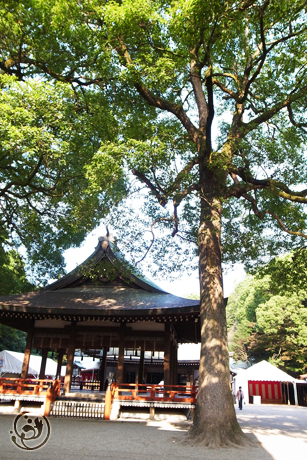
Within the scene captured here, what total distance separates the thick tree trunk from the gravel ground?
41 cm

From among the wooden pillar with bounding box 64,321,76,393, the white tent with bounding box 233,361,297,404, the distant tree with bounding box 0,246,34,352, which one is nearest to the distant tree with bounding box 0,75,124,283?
the distant tree with bounding box 0,246,34,352

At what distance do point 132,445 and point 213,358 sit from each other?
254 centimetres

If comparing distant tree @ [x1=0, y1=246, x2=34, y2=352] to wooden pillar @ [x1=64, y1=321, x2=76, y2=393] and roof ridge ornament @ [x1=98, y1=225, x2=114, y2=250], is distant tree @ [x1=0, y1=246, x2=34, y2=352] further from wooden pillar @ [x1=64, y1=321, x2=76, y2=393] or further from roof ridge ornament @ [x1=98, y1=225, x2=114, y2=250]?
wooden pillar @ [x1=64, y1=321, x2=76, y2=393]

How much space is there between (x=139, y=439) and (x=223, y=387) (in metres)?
2.33

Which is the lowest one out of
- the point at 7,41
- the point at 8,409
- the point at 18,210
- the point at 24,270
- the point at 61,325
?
the point at 8,409

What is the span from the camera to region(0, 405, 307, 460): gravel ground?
6.13m

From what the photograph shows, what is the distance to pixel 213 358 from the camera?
778cm

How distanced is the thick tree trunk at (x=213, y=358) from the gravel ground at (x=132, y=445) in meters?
0.41

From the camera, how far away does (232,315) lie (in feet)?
192

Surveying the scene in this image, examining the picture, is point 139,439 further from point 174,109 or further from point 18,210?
point 18,210

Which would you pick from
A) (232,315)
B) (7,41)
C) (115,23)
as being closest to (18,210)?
(7,41)

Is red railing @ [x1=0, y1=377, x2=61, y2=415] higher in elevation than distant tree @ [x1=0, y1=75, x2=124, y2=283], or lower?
→ lower

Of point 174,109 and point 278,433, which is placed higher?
point 174,109

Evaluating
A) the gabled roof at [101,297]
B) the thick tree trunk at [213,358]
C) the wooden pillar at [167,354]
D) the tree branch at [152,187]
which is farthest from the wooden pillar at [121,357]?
the tree branch at [152,187]
